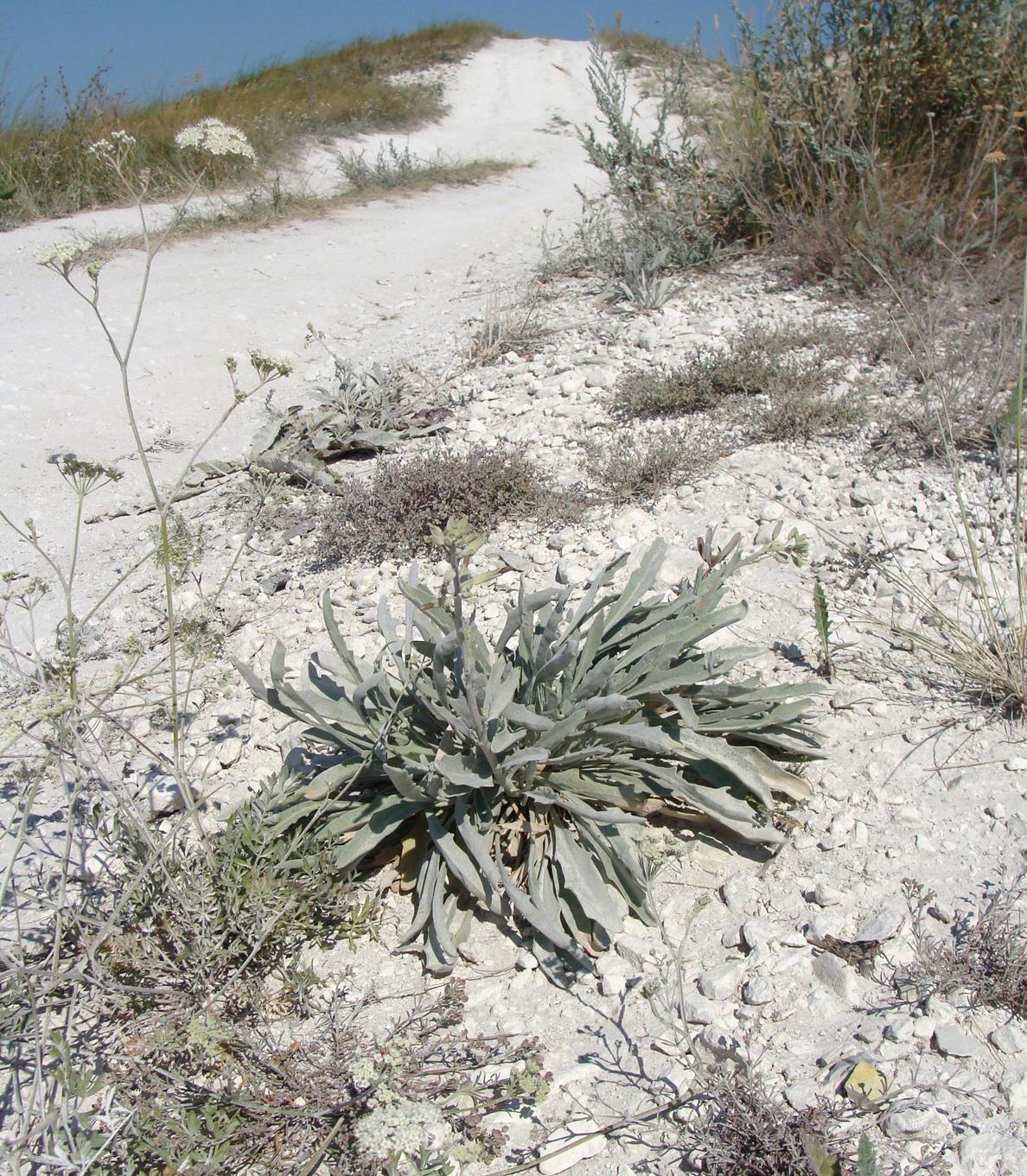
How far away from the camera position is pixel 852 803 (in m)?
2.64

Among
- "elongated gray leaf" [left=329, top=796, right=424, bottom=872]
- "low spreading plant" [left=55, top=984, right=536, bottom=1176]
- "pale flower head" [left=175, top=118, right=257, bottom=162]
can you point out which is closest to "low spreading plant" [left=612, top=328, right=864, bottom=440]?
"pale flower head" [left=175, top=118, right=257, bottom=162]

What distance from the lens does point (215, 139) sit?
254cm

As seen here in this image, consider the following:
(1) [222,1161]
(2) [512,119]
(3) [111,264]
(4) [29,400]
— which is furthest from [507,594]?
(2) [512,119]

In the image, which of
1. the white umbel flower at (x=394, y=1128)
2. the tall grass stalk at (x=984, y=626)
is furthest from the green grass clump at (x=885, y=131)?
the white umbel flower at (x=394, y=1128)

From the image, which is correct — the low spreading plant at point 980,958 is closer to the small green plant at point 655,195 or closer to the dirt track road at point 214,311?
the dirt track road at point 214,311

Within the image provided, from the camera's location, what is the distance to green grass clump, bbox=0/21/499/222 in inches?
375

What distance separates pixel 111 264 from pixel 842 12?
599 centimetres

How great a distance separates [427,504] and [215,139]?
174 centimetres

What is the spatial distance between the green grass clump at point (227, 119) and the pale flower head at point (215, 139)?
888mm

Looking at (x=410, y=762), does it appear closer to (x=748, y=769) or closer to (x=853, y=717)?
(x=748, y=769)

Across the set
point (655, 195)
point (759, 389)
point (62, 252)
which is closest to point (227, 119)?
point (655, 195)

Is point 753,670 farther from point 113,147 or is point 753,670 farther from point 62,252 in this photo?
point 113,147

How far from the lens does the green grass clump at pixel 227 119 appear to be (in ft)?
31.3

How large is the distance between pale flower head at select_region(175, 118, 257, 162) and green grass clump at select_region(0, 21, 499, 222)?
35.0 inches
